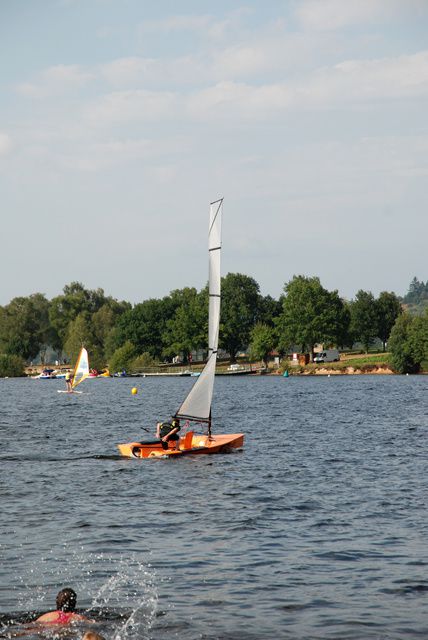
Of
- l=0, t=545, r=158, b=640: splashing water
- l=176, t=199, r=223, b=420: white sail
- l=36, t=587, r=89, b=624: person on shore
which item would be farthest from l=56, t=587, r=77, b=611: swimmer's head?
l=176, t=199, r=223, b=420: white sail

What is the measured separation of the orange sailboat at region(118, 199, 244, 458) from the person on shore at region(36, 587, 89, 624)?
23.1m

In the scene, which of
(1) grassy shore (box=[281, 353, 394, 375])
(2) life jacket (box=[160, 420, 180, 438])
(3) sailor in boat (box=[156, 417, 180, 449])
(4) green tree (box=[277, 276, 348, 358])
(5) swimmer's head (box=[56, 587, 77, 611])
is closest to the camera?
(5) swimmer's head (box=[56, 587, 77, 611])

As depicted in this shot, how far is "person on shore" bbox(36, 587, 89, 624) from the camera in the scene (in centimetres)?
1694

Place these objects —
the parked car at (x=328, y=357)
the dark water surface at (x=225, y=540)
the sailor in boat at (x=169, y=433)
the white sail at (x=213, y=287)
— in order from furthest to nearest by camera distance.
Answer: the parked car at (x=328, y=357), the sailor in boat at (x=169, y=433), the white sail at (x=213, y=287), the dark water surface at (x=225, y=540)

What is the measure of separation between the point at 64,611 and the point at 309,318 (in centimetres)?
17737

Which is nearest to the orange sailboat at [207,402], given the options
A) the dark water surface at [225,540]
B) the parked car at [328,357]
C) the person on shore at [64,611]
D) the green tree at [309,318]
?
the dark water surface at [225,540]

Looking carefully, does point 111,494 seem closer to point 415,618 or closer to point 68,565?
point 68,565

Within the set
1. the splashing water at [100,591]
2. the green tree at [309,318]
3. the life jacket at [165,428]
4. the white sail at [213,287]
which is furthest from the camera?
the green tree at [309,318]

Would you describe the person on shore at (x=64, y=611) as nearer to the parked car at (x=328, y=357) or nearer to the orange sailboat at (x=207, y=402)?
the orange sailboat at (x=207, y=402)

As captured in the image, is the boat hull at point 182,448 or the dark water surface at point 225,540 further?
the boat hull at point 182,448

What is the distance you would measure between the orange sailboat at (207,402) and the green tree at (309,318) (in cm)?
15027

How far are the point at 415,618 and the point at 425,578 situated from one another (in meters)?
2.69

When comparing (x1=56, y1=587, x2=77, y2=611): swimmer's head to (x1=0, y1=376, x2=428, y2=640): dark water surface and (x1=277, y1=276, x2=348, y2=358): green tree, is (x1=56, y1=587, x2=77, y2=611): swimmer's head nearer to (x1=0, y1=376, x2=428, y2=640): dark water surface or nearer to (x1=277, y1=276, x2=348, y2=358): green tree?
(x1=0, y1=376, x2=428, y2=640): dark water surface

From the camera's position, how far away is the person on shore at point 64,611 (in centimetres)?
1694
